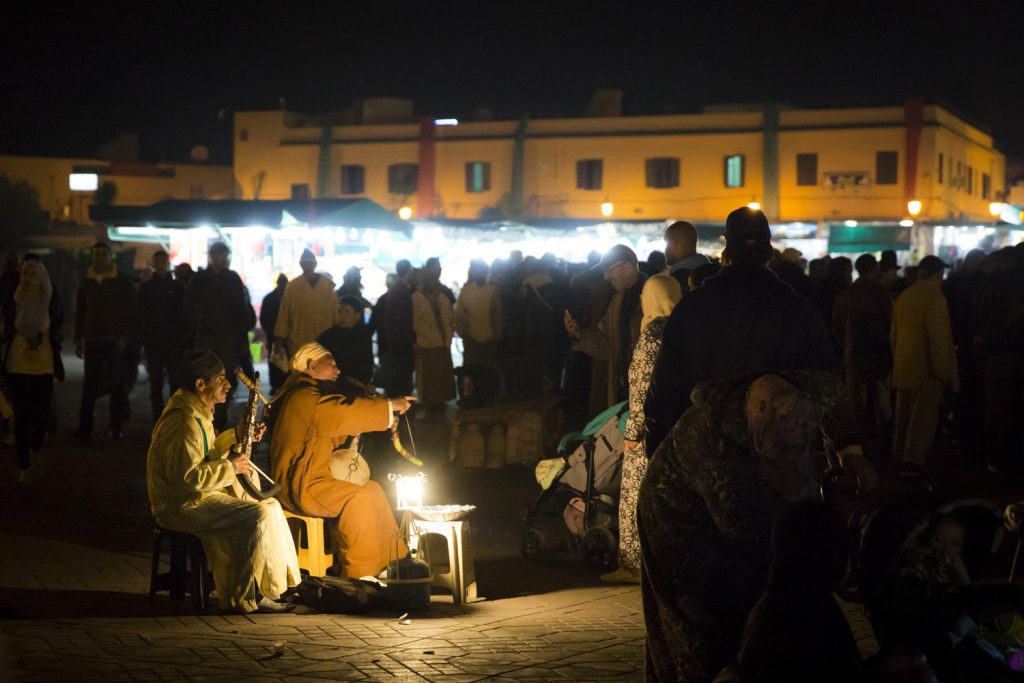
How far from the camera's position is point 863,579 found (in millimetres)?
4602

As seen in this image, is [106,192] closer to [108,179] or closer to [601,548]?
[108,179]

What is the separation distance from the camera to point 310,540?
28.0 feet

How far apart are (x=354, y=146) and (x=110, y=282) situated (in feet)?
140

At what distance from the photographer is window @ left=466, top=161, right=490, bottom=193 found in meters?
54.2

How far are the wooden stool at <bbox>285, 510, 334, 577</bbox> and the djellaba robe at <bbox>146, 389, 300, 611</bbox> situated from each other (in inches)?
18.5

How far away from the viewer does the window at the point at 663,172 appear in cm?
5200

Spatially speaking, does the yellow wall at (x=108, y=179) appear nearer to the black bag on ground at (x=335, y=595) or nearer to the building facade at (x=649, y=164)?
the building facade at (x=649, y=164)

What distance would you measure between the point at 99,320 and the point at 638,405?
26.9 ft

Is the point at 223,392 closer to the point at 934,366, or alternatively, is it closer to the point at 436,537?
the point at 436,537

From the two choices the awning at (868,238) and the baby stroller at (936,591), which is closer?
the baby stroller at (936,591)

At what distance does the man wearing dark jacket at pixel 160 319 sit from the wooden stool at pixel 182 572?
24.4 feet

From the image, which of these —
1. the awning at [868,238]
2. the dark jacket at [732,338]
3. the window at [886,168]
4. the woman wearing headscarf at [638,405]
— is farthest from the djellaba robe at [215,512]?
the window at [886,168]

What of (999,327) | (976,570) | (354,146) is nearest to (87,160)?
(354,146)

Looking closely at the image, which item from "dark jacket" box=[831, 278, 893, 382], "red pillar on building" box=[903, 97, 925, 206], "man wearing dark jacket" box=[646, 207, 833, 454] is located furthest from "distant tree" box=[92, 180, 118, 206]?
"man wearing dark jacket" box=[646, 207, 833, 454]
